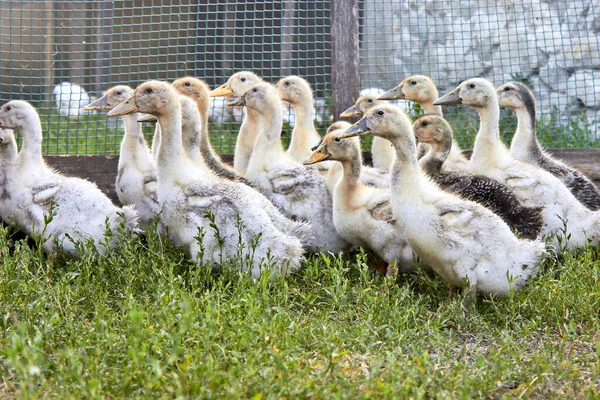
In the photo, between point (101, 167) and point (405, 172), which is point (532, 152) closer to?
point (405, 172)

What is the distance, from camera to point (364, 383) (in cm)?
398

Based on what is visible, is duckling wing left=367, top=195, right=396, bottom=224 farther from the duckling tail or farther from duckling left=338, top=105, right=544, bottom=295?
the duckling tail

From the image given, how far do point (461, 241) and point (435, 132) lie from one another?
5.37 ft

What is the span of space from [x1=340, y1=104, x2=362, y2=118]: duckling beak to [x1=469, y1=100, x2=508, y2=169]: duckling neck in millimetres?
1090

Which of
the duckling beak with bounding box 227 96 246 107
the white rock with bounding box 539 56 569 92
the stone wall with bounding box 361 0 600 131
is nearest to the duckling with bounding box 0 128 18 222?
the duckling beak with bounding box 227 96 246 107

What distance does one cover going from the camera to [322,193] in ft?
22.5

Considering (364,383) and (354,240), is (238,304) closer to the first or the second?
(364,383)

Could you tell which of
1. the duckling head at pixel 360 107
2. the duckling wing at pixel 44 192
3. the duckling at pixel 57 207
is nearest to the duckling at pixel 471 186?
the duckling head at pixel 360 107

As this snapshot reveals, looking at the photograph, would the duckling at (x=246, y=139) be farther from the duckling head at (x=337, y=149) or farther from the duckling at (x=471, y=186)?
the duckling at (x=471, y=186)

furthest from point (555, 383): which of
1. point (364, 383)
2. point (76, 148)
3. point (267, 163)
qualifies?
point (76, 148)

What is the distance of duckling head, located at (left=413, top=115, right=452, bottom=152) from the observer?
22.7 feet

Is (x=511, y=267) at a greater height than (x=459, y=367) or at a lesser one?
greater

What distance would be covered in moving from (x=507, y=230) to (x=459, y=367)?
5.27 feet

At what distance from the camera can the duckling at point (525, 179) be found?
6574mm
